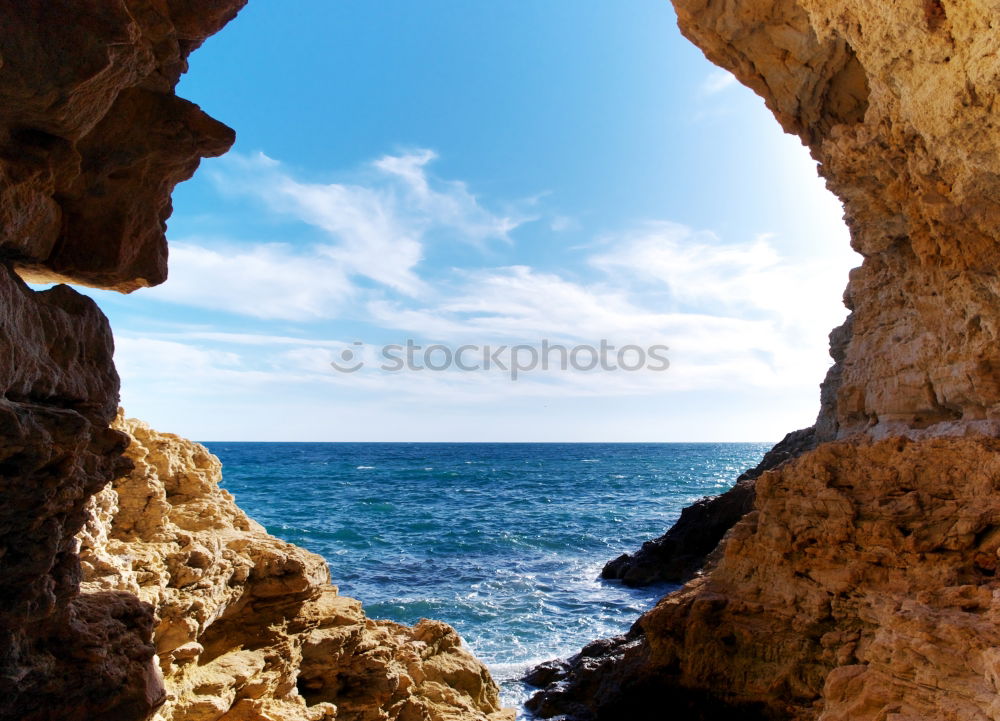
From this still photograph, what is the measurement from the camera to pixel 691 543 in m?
21.9

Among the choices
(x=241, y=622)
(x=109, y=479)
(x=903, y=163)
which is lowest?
(x=241, y=622)

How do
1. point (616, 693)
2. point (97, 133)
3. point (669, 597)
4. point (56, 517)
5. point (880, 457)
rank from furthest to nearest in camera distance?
1. point (616, 693)
2. point (669, 597)
3. point (880, 457)
4. point (97, 133)
5. point (56, 517)

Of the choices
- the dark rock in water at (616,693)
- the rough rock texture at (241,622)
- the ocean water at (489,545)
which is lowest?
the ocean water at (489,545)

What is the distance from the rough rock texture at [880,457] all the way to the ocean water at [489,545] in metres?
4.42

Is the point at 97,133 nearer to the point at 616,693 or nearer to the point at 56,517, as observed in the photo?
the point at 56,517

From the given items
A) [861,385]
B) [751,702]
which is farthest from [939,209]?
→ [751,702]

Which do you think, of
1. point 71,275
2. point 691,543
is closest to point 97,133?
point 71,275

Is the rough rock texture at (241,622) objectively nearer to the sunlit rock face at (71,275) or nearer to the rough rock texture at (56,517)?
the rough rock texture at (56,517)

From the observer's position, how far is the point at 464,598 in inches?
723

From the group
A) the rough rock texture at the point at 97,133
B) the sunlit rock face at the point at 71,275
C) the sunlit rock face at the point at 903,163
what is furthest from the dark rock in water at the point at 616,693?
the rough rock texture at the point at 97,133

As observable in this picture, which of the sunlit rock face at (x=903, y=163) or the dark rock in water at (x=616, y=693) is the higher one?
the sunlit rock face at (x=903, y=163)

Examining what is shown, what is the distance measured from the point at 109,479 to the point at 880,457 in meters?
9.50

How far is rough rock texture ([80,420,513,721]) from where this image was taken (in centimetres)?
591

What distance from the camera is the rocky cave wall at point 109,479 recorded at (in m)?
3.54
